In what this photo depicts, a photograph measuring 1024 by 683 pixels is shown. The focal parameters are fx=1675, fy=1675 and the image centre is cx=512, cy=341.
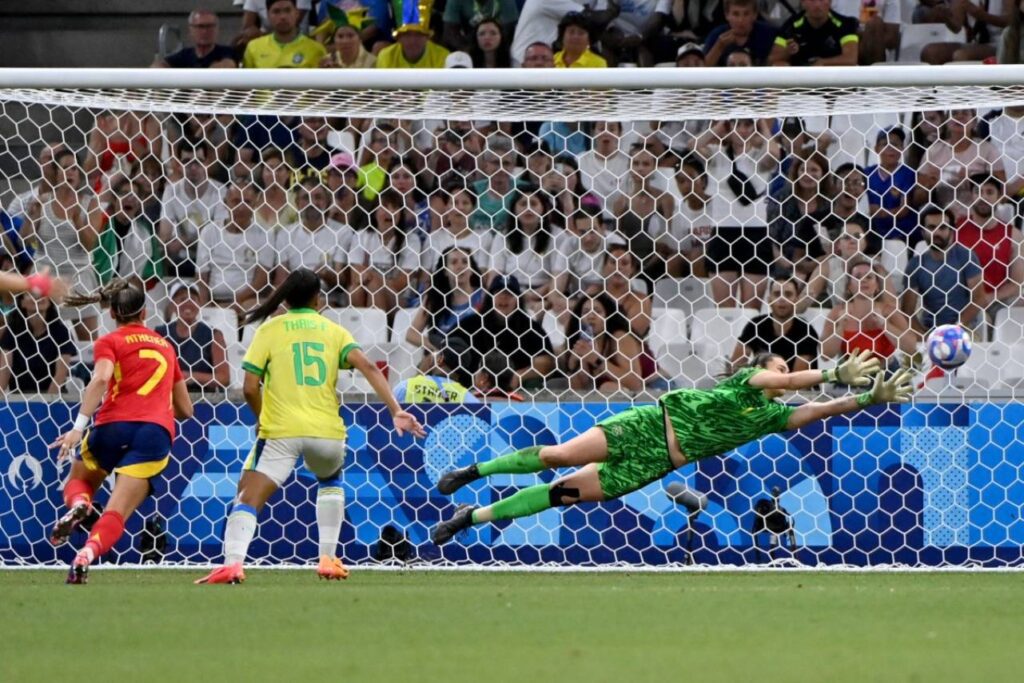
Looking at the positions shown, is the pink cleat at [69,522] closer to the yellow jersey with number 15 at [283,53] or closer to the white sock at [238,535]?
the white sock at [238,535]

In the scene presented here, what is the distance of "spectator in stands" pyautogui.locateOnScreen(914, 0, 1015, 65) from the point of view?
15328mm

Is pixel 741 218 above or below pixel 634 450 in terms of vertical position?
above

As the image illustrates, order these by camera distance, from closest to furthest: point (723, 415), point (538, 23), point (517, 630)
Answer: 1. point (517, 630)
2. point (723, 415)
3. point (538, 23)

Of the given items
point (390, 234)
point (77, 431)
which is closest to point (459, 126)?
point (390, 234)

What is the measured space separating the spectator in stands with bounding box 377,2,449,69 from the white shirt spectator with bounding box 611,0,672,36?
1680 mm

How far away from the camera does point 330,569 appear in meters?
9.95

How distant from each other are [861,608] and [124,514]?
14.5 ft

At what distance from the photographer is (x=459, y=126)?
13344mm

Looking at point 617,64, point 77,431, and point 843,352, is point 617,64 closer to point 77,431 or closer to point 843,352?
point 843,352

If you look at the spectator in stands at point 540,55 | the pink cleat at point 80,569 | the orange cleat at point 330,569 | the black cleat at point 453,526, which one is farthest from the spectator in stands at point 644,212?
the pink cleat at point 80,569

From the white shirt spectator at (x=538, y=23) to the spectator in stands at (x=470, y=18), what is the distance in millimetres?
161

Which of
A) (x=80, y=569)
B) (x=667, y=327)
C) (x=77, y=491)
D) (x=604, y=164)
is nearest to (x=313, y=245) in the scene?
(x=604, y=164)

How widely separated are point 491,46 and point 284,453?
A: 660 cm

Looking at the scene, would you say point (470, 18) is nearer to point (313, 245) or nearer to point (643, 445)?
point (313, 245)
